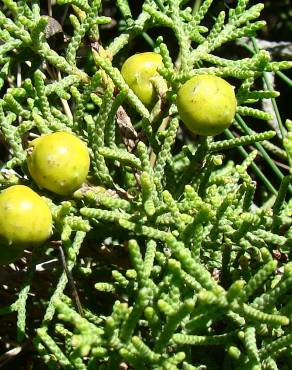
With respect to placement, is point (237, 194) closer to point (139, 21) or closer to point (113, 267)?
point (113, 267)

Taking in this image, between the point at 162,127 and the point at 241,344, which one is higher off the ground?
the point at 162,127

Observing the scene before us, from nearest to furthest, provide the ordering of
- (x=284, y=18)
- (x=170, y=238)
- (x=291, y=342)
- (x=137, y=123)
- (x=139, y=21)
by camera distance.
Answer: (x=170, y=238), (x=291, y=342), (x=139, y=21), (x=137, y=123), (x=284, y=18)

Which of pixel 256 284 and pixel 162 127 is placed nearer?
pixel 256 284

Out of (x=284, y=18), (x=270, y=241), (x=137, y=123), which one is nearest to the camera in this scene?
(x=270, y=241)

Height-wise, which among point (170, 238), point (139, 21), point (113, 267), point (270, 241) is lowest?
point (113, 267)

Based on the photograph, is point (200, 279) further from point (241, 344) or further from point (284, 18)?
point (284, 18)

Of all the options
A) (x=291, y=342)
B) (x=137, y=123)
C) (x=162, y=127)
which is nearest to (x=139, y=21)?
(x=162, y=127)
